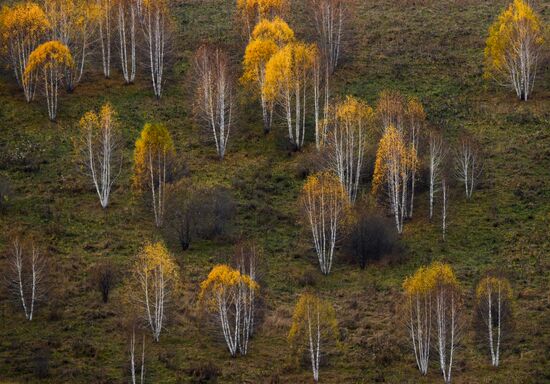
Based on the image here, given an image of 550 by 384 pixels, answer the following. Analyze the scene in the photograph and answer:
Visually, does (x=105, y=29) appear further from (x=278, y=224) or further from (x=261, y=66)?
(x=278, y=224)

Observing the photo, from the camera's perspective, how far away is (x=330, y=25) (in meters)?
104

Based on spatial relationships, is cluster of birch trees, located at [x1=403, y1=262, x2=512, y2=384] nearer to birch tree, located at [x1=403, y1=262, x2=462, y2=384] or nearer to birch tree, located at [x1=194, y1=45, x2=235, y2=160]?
birch tree, located at [x1=403, y1=262, x2=462, y2=384]

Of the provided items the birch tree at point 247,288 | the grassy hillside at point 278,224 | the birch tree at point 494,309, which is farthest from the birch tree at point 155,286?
the birch tree at point 494,309

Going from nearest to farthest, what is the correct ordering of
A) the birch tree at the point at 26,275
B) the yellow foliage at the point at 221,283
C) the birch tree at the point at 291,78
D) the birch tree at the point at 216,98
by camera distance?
1. the yellow foliage at the point at 221,283
2. the birch tree at the point at 26,275
3. the birch tree at the point at 216,98
4. the birch tree at the point at 291,78

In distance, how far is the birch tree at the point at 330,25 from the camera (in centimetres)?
10319

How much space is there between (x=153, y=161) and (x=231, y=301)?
778 inches

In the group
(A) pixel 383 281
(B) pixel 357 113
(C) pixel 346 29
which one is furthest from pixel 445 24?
(A) pixel 383 281

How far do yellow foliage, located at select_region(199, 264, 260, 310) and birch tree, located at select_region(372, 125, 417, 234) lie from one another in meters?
16.9

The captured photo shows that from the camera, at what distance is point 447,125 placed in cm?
9181

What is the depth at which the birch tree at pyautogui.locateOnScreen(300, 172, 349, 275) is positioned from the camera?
73.8m

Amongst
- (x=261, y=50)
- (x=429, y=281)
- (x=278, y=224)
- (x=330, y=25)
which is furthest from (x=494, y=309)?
(x=330, y=25)

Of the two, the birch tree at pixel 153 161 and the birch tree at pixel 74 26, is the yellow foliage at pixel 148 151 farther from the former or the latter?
the birch tree at pixel 74 26

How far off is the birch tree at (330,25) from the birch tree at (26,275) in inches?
1706

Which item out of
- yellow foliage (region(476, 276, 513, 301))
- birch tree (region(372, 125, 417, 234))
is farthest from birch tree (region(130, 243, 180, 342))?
birch tree (region(372, 125, 417, 234))
